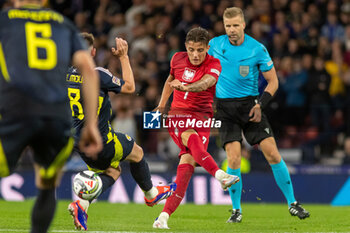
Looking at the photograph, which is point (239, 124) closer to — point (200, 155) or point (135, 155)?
point (200, 155)

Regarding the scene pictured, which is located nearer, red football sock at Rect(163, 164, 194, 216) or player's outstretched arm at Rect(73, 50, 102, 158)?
player's outstretched arm at Rect(73, 50, 102, 158)

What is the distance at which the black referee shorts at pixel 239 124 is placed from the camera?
8.83m

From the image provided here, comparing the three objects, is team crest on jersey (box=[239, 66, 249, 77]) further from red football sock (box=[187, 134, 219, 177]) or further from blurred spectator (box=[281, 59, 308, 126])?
blurred spectator (box=[281, 59, 308, 126])

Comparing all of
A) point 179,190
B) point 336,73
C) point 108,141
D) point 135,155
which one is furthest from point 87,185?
point 336,73

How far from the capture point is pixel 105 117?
24.8ft

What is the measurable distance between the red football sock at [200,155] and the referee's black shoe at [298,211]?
1718 millimetres

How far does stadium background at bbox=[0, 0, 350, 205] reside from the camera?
44.0 ft

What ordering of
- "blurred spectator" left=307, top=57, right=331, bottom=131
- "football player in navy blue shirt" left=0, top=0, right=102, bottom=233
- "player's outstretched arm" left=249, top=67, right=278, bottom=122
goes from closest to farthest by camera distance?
1. "football player in navy blue shirt" left=0, top=0, right=102, bottom=233
2. "player's outstretched arm" left=249, top=67, right=278, bottom=122
3. "blurred spectator" left=307, top=57, right=331, bottom=131

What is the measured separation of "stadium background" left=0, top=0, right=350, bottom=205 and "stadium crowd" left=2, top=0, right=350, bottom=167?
0.8 inches

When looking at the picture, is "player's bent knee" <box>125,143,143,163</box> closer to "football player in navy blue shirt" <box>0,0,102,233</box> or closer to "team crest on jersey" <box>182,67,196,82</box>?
"team crest on jersey" <box>182,67,196,82</box>

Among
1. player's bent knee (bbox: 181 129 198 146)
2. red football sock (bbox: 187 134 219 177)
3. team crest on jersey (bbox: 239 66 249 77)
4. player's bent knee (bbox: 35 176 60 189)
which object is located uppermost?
player's bent knee (bbox: 35 176 60 189)

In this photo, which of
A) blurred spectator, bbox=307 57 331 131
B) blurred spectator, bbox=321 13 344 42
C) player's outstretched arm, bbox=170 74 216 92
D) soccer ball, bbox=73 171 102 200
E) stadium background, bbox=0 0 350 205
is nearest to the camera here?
soccer ball, bbox=73 171 102 200

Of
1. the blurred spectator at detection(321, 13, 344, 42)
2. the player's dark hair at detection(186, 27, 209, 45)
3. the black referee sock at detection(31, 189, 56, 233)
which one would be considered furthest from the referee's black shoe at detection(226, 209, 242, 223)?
the blurred spectator at detection(321, 13, 344, 42)

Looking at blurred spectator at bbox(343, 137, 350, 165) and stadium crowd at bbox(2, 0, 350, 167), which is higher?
stadium crowd at bbox(2, 0, 350, 167)
